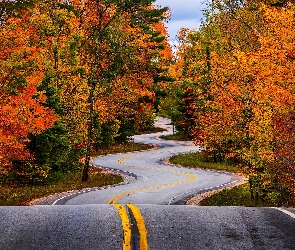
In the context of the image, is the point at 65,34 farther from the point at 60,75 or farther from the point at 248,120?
the point at 248,120

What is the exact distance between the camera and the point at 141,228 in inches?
293

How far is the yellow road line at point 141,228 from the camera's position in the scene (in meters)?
6.63

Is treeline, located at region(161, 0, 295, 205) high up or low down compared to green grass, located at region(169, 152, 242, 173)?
up

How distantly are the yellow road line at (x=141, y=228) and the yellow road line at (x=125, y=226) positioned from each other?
6.8 inches

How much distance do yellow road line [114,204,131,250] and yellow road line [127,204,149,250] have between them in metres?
0.17

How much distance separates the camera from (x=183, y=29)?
74312mm

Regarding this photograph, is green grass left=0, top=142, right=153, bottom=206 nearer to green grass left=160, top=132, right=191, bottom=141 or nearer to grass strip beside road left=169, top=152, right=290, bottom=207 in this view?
grass strip beside road left=169, top=152, right=290, bottom=207

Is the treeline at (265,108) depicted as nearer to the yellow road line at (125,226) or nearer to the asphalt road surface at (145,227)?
the asphalt road surface at (145,227)

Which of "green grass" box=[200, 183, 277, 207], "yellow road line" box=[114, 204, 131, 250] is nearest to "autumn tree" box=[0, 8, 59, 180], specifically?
"yellow road line" box=[114, 204, 131, 250]

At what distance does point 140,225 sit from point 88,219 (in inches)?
44.6

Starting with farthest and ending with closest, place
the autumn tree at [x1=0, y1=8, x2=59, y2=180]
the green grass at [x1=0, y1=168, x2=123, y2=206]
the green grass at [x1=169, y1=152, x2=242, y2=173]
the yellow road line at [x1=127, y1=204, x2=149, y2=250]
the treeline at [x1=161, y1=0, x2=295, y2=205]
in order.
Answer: the green grass at [x1=169, y1=152, x2=242, y2=173], the green grass at [x1=0, y1=168, x2=123, y2=206], the treeline at [x1=161, y1=0, x2=295, y2=205], the autumn tree at [x1=0, y1=8, x2=59, y2=180], the yellow road line at [x1=127, y1=204, x2=149, y2=250]

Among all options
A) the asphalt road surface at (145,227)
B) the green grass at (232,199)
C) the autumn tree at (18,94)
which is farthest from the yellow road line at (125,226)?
the green grass at (232,199)

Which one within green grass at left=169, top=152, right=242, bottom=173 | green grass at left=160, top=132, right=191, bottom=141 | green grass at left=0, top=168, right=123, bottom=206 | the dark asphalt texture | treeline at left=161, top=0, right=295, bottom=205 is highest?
treeline at left=161, top=0, right=295, bottom=205

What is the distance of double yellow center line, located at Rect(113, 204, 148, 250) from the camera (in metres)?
6.65
